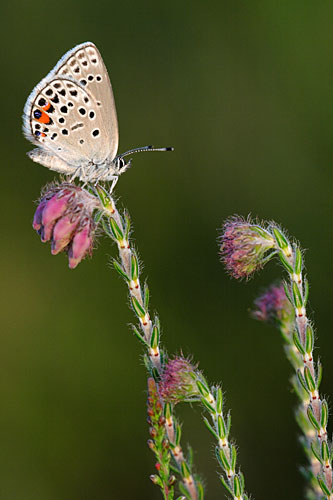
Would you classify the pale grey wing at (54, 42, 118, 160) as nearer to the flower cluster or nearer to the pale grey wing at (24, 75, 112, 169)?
the pale grey wing at (24, 75, 112, 169)

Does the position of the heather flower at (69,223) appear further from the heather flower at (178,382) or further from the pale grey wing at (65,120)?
the pale grey wing at (65,120)

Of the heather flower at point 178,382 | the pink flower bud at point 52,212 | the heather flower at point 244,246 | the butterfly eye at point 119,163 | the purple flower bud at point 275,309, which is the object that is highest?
the butterfly eye at point 119,163

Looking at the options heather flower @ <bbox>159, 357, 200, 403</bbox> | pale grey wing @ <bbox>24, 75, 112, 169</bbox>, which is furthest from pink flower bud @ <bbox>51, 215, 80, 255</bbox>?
pale grey wing @ <bbox>24, 75, 112, 169</bbox>

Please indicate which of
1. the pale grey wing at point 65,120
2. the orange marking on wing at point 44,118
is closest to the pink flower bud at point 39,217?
the pale grey wing at point 65,120

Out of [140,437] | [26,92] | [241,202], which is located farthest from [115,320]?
[26,92]

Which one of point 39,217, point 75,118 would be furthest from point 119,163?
point 39,217

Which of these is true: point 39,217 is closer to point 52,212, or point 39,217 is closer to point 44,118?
point 52,212

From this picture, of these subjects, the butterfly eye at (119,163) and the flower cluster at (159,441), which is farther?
the butterfly eye at (119,163)
